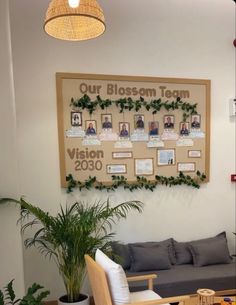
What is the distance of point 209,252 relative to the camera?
3.59 metres

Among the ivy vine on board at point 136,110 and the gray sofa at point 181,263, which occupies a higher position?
the ivy vine on board at point 136,110

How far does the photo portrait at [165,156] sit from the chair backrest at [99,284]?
1563 millimetres

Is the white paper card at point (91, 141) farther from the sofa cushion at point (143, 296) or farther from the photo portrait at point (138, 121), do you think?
the sofa cushion at point (143, 296)

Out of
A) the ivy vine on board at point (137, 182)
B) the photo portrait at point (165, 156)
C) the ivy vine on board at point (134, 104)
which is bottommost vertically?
the ivy vine on board at point (137, 182)

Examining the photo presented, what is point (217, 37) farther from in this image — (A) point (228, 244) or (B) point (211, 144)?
(A) point (228, 244)

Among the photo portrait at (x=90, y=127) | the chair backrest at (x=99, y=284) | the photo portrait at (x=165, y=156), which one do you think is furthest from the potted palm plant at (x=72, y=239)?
the photo portrait at (x=165, y=156)

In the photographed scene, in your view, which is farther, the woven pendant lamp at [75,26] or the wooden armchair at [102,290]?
the wooden armchair at [102,290]

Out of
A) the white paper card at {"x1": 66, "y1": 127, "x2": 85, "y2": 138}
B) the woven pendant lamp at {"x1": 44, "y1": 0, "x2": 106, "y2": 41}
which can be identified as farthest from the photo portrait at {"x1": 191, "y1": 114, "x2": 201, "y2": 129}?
the woven pendant lamp at {"x1": 44, "y1": 0, "x2": 106, "y2": 41}

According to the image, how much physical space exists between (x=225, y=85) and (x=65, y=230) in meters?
2.58

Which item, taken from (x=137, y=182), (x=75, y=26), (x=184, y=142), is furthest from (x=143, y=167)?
(x=75, y=26)

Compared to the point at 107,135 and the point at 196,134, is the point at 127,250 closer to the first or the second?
the point at 107,135

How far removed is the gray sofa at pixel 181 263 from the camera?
320 cm

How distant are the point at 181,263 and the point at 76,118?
198 cm

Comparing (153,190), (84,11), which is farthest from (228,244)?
(84,11)
